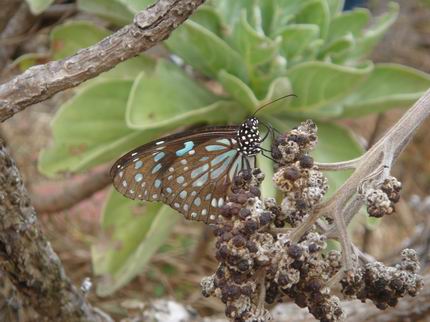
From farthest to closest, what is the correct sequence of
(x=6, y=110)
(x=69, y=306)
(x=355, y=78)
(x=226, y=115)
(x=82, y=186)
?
(x=82, y=186) < (x=226, y=115) < (x=355, y=78) < (x=69, y=306) < (x=6, y=110)

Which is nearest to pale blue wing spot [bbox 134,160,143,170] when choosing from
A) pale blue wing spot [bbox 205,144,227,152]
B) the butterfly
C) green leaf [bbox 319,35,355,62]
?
the butterfly

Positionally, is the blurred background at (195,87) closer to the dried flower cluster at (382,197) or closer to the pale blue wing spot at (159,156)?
the pale blue wing spot at (159,156)

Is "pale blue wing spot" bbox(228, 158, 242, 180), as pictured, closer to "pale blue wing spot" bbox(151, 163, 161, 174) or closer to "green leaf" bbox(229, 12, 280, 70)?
"pale blue wing spot" bbox(151, 163, 161, 174)

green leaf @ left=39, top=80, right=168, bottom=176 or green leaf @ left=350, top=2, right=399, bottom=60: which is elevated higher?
green leaf @ left=350, top=2, right=399, bottom=60

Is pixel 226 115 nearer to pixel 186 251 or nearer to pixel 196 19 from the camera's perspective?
pixel 196 19

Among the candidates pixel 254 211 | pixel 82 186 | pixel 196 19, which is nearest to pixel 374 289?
pixel 254 211

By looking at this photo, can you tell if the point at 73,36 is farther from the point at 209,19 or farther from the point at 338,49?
the point at 338,49

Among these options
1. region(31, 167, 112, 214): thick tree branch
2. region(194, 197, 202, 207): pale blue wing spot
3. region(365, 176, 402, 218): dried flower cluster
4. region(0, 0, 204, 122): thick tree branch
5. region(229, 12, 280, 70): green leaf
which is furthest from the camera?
region(31, 167, 112, 214): thick tree branch
